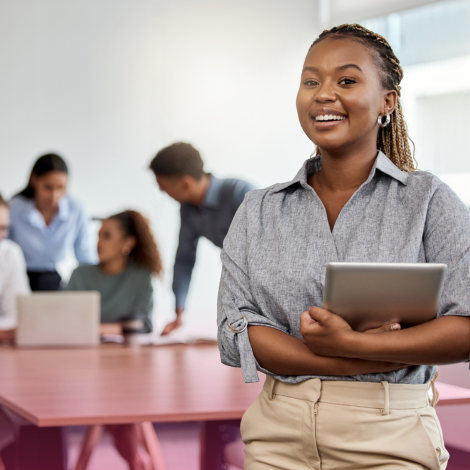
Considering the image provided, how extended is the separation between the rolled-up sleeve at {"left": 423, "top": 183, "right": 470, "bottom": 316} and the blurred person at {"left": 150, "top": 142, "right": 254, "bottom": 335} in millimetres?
2461

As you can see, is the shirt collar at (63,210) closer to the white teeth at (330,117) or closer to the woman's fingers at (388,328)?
the white teeth at (330,117)

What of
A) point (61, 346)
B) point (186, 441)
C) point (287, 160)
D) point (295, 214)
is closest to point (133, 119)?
point (287, 160)

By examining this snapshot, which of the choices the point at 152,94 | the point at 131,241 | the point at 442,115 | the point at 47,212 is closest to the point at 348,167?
the point at 131,241

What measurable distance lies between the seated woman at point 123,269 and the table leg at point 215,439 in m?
1.57

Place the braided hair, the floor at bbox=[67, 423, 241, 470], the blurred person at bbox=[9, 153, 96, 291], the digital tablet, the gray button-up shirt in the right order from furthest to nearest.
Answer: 1. the blurred person at bbox=[9, 153, 96, 291]
2. the floor at bbox=[67, 423, 241, 470]
3. the braided hair
4. the gray button-up shirt
5. the digital tablet

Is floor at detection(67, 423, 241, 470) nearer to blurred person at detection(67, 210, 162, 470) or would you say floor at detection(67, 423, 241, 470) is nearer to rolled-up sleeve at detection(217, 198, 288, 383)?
rolled-up sleeve at detection(217, 198, 288, 383)

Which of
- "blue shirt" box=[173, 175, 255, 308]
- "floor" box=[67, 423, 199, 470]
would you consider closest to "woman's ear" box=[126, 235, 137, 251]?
"blue shirt" box=[173, 175, 255, 308]

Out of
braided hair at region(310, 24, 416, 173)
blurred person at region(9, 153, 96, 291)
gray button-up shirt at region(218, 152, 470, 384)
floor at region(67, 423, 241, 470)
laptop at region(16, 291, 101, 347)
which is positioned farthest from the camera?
blurred person at region(9, 153, 96, 291)

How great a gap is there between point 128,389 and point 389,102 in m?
1.15

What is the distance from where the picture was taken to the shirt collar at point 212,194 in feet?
12.0

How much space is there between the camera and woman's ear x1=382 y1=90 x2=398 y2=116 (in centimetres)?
114

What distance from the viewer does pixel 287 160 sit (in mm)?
5945

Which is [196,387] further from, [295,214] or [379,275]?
[379,275]

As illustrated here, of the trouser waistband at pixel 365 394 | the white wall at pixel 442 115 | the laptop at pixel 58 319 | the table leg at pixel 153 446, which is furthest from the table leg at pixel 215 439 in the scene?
the white wall at pixel 442 115
